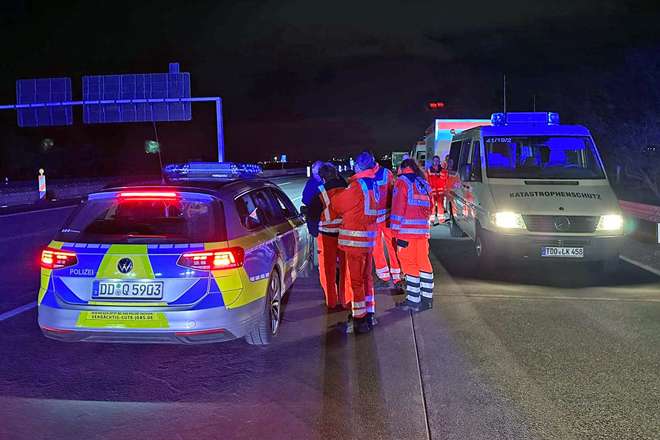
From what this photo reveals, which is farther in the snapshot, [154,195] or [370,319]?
[370,319]

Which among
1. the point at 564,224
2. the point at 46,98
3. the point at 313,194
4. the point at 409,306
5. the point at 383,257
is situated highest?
the point at 46,98

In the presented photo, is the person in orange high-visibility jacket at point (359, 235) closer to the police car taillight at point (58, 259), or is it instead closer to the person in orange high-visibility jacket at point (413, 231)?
the person in orange high-visibility jacket at point (413, 231)

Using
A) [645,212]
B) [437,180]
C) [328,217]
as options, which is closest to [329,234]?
[328,217]

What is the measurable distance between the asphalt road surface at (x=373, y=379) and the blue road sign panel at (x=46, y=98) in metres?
23.2

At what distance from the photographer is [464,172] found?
10133 mm

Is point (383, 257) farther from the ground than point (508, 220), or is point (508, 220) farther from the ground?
point (508, 220)

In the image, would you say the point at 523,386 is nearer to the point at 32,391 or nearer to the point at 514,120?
the point at 32,391

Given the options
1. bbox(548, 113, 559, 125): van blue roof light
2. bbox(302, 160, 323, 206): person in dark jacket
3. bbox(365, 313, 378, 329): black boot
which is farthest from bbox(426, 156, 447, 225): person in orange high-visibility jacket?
bbox(365, 313, 378, 329): black boot

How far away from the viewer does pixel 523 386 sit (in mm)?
4262

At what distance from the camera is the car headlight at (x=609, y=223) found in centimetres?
793

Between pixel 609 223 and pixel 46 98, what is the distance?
26.8 metres

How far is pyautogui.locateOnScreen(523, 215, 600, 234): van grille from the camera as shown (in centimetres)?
791

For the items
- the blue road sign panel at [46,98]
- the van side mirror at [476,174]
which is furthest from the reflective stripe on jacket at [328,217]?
the blue road sign panel at [46,98]

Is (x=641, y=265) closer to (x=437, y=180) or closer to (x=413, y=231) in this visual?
(x=413, y=231)
